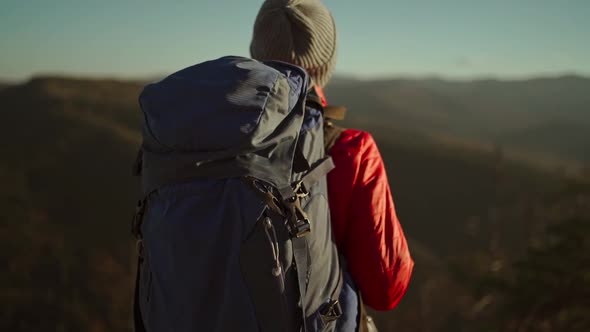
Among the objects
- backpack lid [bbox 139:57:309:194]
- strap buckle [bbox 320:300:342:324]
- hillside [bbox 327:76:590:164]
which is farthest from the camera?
hillside [bbox 327:76:590:164]

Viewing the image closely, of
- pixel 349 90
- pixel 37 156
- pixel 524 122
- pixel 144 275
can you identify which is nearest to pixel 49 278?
pixel 37 156

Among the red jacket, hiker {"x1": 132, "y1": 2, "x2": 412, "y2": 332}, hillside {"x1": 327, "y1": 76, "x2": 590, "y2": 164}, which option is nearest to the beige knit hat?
hiker {"x1": 132, "y1": 2, "x2": 412, "y2": 332}

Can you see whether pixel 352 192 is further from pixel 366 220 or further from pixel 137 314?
pixel 137 314

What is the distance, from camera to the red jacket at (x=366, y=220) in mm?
1611

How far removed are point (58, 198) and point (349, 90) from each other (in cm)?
11292

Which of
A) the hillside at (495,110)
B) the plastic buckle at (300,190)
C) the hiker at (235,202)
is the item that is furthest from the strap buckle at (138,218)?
the hillside at (495,110)

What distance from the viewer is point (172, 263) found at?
140cm

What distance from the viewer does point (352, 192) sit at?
1.62m

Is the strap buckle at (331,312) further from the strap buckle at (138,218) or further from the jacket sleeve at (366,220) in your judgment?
the strap buckle at (138,218)

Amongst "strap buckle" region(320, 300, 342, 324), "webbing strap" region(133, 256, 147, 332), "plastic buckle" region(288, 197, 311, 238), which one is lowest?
"webbing strap" region(133, 256, 147, 332)

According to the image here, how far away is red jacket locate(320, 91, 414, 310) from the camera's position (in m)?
1.61

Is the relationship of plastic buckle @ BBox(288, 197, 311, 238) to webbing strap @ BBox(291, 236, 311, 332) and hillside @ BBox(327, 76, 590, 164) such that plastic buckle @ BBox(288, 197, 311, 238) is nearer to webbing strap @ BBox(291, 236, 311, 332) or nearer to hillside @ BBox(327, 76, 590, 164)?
webbing strap @ BBox(291, 236, 311, 332)

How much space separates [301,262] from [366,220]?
1.07 feet

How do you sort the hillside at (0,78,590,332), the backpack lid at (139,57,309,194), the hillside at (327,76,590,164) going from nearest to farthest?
1. the backpack lid at (139,57,309,194)
2. the hillside at (0,78,590,332)
3. the hillside at (327,76,590,164)
